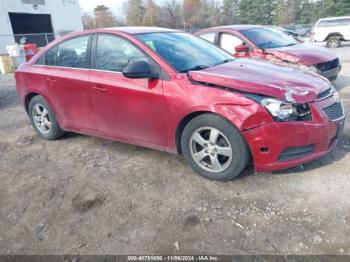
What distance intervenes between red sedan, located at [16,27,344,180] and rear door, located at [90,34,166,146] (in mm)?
12

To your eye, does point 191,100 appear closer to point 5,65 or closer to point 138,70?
point 138,70

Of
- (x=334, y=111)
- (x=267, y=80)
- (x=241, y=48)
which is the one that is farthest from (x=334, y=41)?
(x=267, y=80)

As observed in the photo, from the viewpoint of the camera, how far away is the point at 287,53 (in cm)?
711

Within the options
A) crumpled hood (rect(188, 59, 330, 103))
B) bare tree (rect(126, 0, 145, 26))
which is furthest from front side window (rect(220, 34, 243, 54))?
bare tree (rect(126, 0, 145, 26))

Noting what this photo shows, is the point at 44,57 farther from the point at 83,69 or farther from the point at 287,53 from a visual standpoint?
the point at 287,53

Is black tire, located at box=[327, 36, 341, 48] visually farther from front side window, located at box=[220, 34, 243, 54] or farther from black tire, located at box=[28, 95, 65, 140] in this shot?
black tire, located at box=[28, 95, 65, 140]

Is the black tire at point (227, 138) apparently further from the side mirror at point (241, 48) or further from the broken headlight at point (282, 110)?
the side mirror at point (241, 48)

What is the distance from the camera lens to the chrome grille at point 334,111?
3.43 meters

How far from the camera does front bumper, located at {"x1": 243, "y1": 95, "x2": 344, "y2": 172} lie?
125 inches

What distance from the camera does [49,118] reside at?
5078 mm

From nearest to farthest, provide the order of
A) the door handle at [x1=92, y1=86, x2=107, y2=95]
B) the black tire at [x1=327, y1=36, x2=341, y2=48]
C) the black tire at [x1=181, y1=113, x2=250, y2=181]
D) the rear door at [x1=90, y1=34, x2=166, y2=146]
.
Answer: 1. the black tire at [x1=181, y1=113, x2=250, y2=181]
2. the rear door at [x1=90, y1=34, x2=166, y2=146]
3. the door handle at [x1=92, y1=86, x2=107, y2=95]
4. the black tire at [x1=327, y1=36, x2=341, y2=48]

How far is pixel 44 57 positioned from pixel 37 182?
2.02 metres

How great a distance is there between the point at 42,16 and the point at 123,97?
3034 cm

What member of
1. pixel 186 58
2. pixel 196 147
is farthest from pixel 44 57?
pixel 196 147
